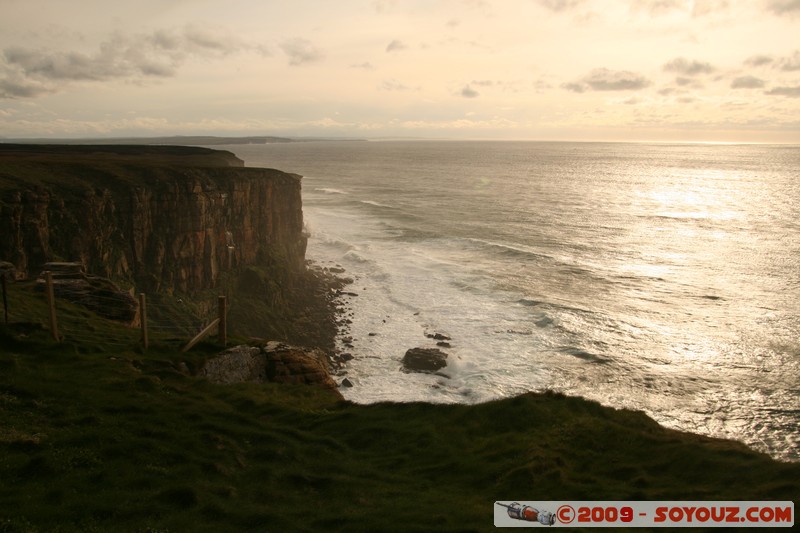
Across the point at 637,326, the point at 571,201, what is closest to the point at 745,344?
the point at 637,326

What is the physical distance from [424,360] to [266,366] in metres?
16.1

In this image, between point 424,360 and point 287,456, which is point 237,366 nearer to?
point 287,456

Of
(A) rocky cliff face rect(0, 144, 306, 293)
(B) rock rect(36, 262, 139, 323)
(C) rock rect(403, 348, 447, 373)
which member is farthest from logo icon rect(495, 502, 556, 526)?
(A) rocky cliff face rect(0, 144, 306, 293)

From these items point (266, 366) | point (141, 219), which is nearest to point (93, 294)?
point (266, 366)

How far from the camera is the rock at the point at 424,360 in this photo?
35412mm

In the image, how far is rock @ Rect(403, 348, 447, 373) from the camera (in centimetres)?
3541

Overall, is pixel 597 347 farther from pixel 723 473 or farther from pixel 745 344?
pixel 723 473

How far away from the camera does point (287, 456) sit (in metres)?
14.9

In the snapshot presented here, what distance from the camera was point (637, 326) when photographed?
42250 millimetres

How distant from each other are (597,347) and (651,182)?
439 feet

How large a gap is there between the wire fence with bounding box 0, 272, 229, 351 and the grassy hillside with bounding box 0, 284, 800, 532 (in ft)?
2.20

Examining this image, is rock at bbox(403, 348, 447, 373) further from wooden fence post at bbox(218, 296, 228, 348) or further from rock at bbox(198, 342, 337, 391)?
wooden fence post at bbox(218, 296, 228, 348)

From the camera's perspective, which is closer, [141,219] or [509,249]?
[141,219]

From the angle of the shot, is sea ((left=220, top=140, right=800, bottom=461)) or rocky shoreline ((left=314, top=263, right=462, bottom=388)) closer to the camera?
sea ((left=220, top=140, right=800, bottom=461))
